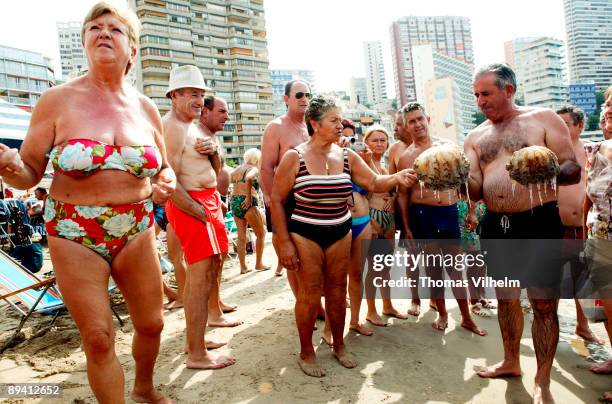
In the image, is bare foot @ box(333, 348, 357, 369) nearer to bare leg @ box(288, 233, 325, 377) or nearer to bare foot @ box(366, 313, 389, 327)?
bare leg @ box(288, 233, 325, 377)

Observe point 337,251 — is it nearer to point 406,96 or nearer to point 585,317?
point 585,317

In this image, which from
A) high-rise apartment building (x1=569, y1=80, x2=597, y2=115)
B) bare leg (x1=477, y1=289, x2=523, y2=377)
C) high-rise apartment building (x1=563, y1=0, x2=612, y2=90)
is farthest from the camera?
high-rise apartment building (x1=563, y1=0, x2=612, y2=90)

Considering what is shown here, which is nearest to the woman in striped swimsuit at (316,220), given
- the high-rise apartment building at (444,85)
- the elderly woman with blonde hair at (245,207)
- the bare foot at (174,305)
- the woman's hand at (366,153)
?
the woman's hand at (366,153)

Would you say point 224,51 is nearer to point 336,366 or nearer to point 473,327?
point 473,327

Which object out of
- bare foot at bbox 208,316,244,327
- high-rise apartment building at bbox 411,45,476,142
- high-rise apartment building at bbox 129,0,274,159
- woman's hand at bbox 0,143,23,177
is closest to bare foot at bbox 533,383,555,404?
bare foot at bbox 208,316,244,327

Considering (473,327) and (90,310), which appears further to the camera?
(473,327)

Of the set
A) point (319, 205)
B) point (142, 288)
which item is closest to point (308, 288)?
point (319, 205)

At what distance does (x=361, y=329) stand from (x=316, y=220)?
1400 millimetres

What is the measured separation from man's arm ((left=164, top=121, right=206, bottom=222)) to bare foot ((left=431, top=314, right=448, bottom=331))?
246cm

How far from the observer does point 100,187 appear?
6.43ft

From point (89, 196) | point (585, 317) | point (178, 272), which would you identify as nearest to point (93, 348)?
point (89, 196)

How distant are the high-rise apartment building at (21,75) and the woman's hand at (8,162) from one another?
77218 millimetres

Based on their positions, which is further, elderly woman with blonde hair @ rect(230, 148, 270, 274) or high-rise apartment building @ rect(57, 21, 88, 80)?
high-rise apartment building @ rect(57, 21, 88, 80)

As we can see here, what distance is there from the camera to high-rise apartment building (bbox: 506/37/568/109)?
344 feet
